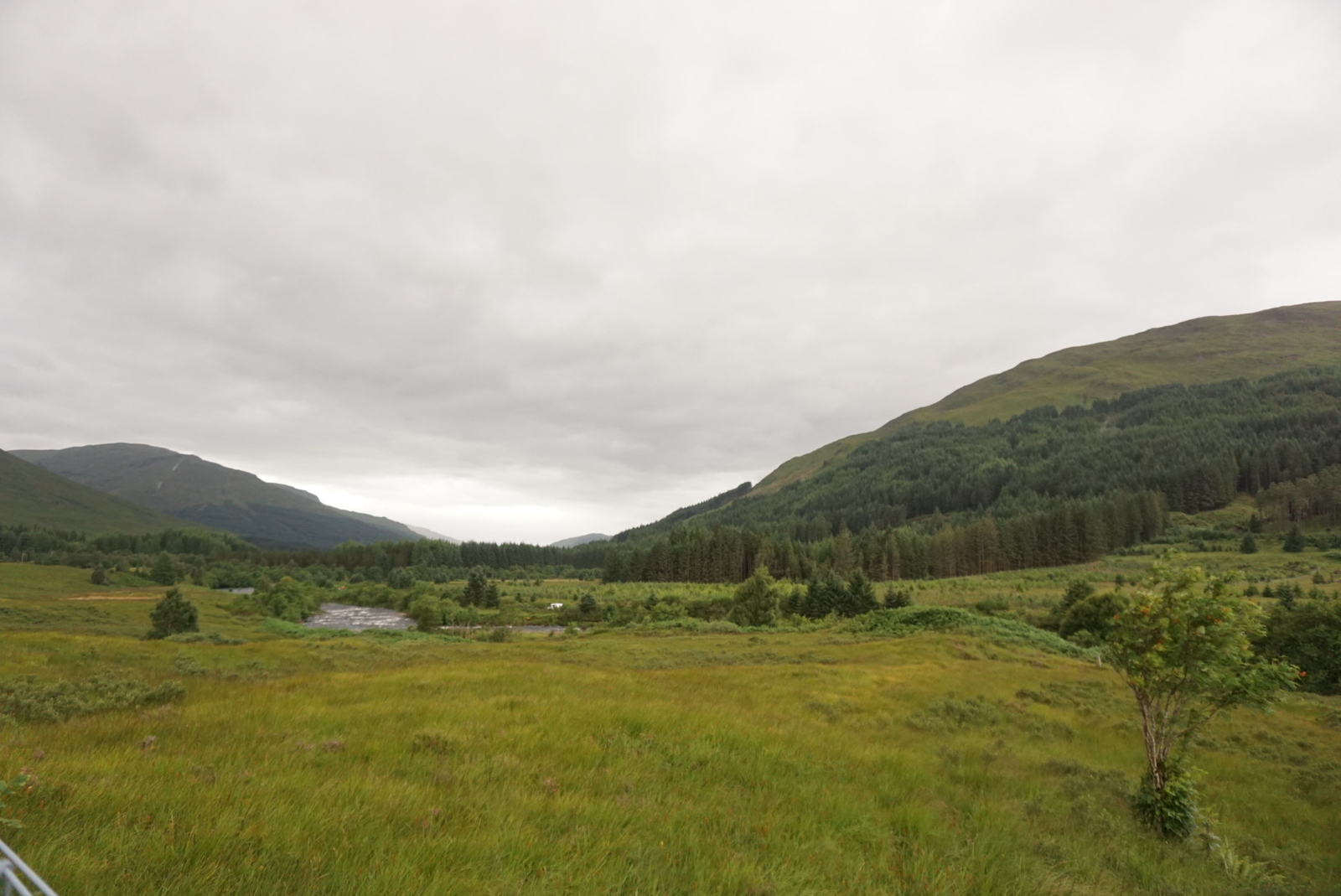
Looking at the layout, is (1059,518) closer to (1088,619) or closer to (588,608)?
(1088,619)

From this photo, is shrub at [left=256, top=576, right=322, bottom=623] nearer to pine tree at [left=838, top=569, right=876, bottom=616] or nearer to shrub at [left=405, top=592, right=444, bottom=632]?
shrub at [left=405, top=592, right=444, bottom=632]

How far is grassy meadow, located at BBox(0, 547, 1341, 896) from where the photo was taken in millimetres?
4891

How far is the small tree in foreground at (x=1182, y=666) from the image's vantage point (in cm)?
1127

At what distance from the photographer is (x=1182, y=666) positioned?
11719 mm

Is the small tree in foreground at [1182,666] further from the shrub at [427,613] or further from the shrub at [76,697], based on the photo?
the shrub at [427,613]

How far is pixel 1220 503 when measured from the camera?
14788 cm

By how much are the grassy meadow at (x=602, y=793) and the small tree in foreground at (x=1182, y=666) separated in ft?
2.83

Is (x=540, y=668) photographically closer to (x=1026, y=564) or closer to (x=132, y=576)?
(x=1026, y=564)

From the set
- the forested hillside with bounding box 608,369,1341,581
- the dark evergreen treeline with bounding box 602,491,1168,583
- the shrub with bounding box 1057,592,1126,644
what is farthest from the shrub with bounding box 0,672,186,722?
the forested hillside with bounding box 608,369,1341,581

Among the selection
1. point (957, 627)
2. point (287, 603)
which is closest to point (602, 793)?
point (957, 627)

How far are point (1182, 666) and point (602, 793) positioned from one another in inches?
485

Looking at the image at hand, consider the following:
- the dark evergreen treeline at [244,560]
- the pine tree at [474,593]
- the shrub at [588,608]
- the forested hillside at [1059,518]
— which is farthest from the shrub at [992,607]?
the dark evergreen treeline at [244,560]

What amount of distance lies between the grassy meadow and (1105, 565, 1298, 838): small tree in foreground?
33.9 inches

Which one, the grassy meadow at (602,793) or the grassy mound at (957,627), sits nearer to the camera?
the grassy meadow at (602,793)
